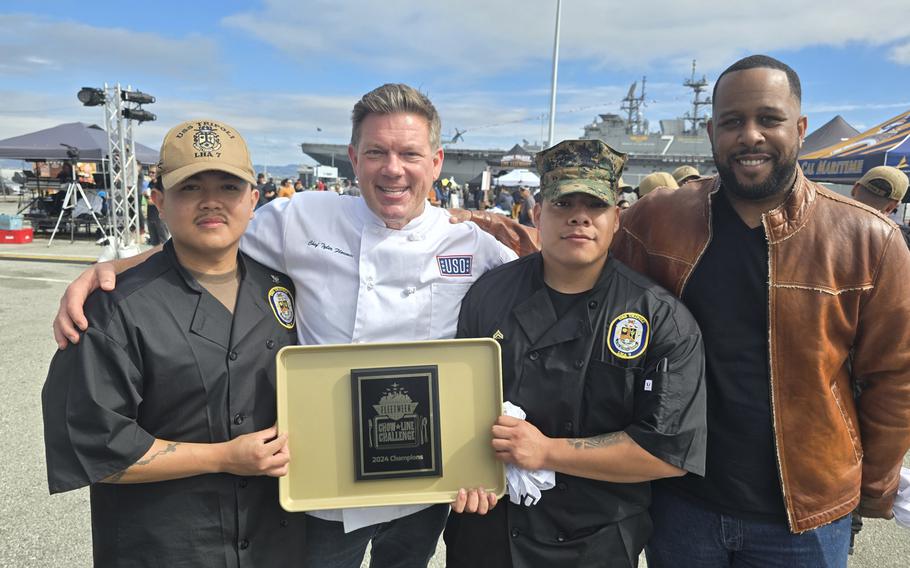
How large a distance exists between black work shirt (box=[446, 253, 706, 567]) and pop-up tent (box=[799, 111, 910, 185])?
32.4 feet

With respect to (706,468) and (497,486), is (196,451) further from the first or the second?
(706,468)

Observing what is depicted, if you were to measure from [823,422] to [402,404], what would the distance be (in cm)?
149

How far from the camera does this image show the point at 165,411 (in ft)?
5.78

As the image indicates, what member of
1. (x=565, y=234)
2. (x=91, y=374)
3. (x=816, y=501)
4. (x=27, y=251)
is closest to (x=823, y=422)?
(x=816, y=501)

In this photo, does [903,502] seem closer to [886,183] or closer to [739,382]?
[739,382]

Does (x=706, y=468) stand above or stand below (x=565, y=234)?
below

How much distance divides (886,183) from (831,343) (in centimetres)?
494

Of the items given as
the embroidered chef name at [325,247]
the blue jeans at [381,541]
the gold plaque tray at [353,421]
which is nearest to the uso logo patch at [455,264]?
the embroidered chef name at [325,247]

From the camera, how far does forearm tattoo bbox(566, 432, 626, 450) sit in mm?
1837

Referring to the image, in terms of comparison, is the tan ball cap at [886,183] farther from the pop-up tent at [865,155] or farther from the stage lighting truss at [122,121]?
the stage lighting truss at [122,121]

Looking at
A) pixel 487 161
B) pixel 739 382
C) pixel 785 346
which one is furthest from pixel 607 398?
pixel 487 161

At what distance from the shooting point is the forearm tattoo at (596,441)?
1837 millimetres

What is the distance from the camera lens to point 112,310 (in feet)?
5.60

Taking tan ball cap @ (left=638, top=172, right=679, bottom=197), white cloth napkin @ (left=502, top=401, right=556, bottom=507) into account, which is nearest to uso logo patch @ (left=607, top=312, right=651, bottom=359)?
white cloth napkin @ (left=502, top=401, right=556, bottom=507)
